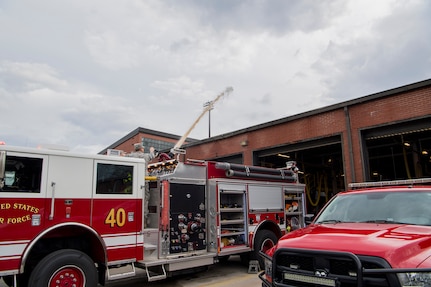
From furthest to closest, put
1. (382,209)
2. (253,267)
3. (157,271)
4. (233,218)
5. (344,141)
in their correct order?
(344,141)
(233,218)
(253,267)
(157,271)
(382,209)

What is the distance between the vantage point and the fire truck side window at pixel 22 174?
5.34 m

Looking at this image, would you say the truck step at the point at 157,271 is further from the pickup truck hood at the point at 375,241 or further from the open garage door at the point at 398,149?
the open garage door at the point at 398,149

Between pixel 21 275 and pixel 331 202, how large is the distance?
5.17 m

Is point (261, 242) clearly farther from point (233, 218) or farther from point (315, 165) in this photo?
point (315, 165)

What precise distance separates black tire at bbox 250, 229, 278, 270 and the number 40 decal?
12.5 feet

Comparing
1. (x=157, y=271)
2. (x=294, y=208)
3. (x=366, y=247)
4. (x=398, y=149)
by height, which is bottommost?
(x=157, y=271)

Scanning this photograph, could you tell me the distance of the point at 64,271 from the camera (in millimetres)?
5508

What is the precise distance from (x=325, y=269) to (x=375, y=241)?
0.56 metres

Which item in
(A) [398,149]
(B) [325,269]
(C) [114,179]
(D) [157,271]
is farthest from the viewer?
(A) [398,149]

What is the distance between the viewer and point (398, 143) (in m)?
15.4

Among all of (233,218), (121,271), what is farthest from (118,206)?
(233,218)

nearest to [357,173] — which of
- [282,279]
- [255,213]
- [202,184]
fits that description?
[255,213]

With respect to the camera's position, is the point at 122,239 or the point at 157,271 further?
the point at 157,271

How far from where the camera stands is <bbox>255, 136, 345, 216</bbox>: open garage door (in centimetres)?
1605
